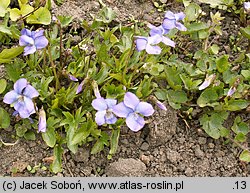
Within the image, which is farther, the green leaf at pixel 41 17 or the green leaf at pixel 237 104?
the green leaf at pixel 41 17

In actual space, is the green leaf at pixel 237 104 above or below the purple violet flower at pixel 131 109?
below

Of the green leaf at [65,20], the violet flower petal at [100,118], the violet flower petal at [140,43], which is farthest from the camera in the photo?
the green leaf at [65,20]

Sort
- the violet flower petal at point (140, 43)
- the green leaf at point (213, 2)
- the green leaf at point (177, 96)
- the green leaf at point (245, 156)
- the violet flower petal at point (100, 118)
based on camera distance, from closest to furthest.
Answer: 1. the violet flower petal at point (100, 118)
2. the violet flower petal at point (140, 43)
3. the green leaf at point (245, 156)
4. the green leaf at point (177, 96)
5. the green leaf at point (213, 2)

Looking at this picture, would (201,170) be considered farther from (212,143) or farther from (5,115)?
(5,115)

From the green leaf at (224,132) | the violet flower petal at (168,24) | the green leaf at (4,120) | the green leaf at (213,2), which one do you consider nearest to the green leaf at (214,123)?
the green leaf at (224,132)

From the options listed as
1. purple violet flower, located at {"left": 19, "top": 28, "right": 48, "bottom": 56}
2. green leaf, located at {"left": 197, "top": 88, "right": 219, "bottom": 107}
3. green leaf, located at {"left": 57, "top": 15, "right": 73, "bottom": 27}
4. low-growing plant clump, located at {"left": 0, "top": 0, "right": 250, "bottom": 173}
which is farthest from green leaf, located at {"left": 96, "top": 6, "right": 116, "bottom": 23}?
green leaf, located at {"left": 197, "top": 88, "right": 219, "bottom": 107}

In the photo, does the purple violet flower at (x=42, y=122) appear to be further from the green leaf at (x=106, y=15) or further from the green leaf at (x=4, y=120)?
the green leaf at (x=106, y=15)

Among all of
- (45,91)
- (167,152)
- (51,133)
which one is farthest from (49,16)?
(167,152)

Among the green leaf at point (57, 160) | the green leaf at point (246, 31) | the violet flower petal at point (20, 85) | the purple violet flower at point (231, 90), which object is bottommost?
the green leaf at point (57, 160)
